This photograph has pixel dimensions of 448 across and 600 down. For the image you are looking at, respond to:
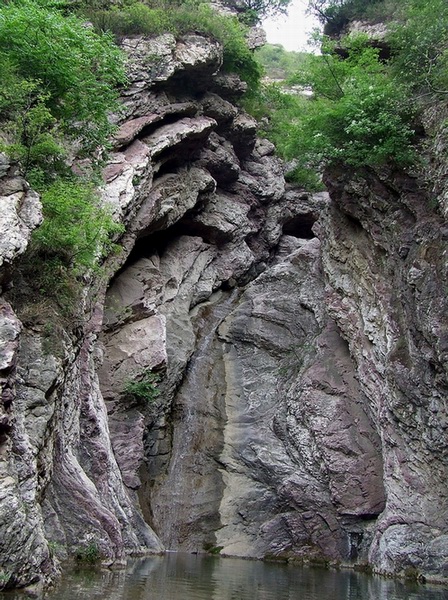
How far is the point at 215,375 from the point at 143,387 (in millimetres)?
5470

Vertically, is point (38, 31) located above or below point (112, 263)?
above

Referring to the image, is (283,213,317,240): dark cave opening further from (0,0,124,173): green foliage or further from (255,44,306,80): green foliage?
(255,44,306,80): green foliage

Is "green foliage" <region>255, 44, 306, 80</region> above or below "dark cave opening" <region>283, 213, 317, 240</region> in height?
above

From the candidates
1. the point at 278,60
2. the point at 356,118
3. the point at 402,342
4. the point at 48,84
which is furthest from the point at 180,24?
the point at 278,60

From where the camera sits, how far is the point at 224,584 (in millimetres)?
13219

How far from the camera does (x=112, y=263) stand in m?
22.2

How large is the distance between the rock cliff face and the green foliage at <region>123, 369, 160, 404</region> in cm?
8

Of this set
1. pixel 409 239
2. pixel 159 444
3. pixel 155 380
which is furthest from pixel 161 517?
pixel 409 239

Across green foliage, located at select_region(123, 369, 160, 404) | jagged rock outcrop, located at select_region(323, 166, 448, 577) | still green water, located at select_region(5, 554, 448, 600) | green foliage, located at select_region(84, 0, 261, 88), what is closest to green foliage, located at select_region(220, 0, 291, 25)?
green foliage, located at select_region(84, 0, 261, 88)

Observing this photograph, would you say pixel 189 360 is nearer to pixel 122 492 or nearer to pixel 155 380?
pixel 155 380

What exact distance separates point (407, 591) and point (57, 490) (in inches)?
349

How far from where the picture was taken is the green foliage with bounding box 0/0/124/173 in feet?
47.1

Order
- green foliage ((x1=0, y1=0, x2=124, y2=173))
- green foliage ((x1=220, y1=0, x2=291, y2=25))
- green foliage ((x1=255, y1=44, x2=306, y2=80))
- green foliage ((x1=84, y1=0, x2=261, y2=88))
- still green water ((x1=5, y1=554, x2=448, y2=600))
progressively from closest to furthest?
1. still green water ((x1=5, y1=554, x2=448, y2=600))
2. green foliage ((x1=0, y1=0, x2=124, y2=173))
3. green foliage ((x1=84, y1=0, x2=261, y2=88))
4. green foliage ((x1=220, y1=0, x2=291, y2=25))
5. green foliage ((x1=255, y1=44, x2=306, y2=80))

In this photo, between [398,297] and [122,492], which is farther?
[398,297]
